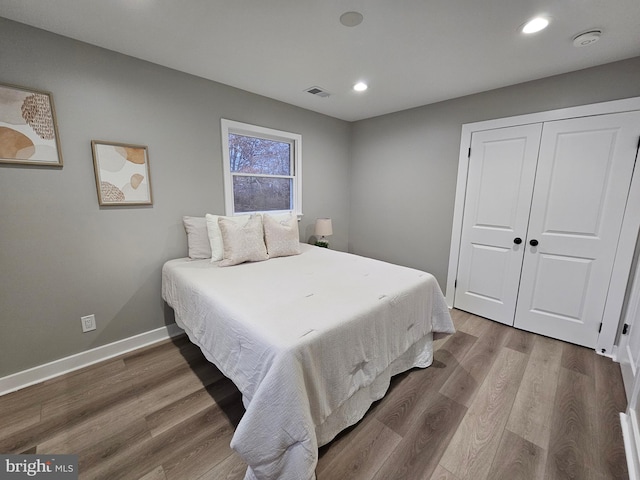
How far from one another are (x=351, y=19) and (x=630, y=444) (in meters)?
2.82

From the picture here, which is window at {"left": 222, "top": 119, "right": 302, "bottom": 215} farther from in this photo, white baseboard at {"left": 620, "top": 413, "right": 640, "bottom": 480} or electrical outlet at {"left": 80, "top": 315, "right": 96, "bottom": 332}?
white baseboard at {"left": 620, "top": 413, "right": 640, "bottom": 480}

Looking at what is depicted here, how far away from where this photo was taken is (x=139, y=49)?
196 centimetres

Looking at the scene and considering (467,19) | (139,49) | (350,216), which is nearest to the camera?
(467,19)

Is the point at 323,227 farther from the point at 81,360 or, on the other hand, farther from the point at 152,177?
the point at 81,360

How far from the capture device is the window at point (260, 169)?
2743 millimetres

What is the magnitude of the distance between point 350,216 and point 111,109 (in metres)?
3.01

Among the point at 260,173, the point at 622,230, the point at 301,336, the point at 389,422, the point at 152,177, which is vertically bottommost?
the point at 389,422

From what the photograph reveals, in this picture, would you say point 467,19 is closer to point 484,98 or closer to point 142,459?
point 484,98

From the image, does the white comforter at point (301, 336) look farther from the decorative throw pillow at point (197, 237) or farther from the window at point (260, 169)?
the window at point (260, 169)

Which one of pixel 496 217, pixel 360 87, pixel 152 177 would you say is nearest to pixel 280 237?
pixel 152 177

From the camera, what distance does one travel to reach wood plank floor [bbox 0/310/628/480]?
133 cm

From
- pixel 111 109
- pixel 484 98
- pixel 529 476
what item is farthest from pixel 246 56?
pixel 529 476

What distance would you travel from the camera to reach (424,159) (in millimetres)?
3160

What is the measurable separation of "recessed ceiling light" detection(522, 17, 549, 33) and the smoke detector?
0.29m
